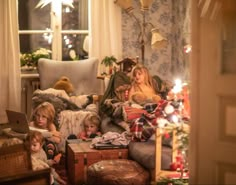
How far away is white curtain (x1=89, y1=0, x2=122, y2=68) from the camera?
18.4 ft

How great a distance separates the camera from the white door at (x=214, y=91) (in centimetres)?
213

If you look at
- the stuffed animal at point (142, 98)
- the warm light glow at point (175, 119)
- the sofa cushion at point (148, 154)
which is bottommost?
the sofa cushion at point (148, 154)

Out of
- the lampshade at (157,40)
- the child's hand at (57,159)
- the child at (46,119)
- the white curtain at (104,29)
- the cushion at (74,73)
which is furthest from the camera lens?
the white curtain at (104,29)

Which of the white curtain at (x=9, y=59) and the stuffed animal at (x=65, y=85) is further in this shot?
the white curtain at (x=9, y=59)

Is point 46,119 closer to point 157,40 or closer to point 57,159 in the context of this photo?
point 57,159

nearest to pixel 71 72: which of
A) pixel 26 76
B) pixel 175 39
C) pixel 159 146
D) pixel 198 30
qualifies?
pixel 26 76

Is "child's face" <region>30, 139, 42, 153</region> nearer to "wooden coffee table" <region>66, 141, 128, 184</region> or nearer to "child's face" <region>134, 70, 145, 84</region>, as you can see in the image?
"wooden coffee table" <region>66, 141, 128, 184</region>

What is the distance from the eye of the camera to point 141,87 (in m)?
4.53

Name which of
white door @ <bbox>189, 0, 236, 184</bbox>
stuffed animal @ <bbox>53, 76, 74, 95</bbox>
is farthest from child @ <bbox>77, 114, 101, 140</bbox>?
white door @ <bbox>189, 0, 236, 184</bbox>

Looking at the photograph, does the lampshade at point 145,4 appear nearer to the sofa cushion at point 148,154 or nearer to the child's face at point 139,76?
the child's face at point 139,76

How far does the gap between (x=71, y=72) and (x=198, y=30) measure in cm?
322

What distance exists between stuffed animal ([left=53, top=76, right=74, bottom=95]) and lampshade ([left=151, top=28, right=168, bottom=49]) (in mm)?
1255

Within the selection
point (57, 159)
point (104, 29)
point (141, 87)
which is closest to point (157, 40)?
point (104, 29)

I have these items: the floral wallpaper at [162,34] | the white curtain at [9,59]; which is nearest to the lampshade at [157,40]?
the floral wallpaper at [162,34]
